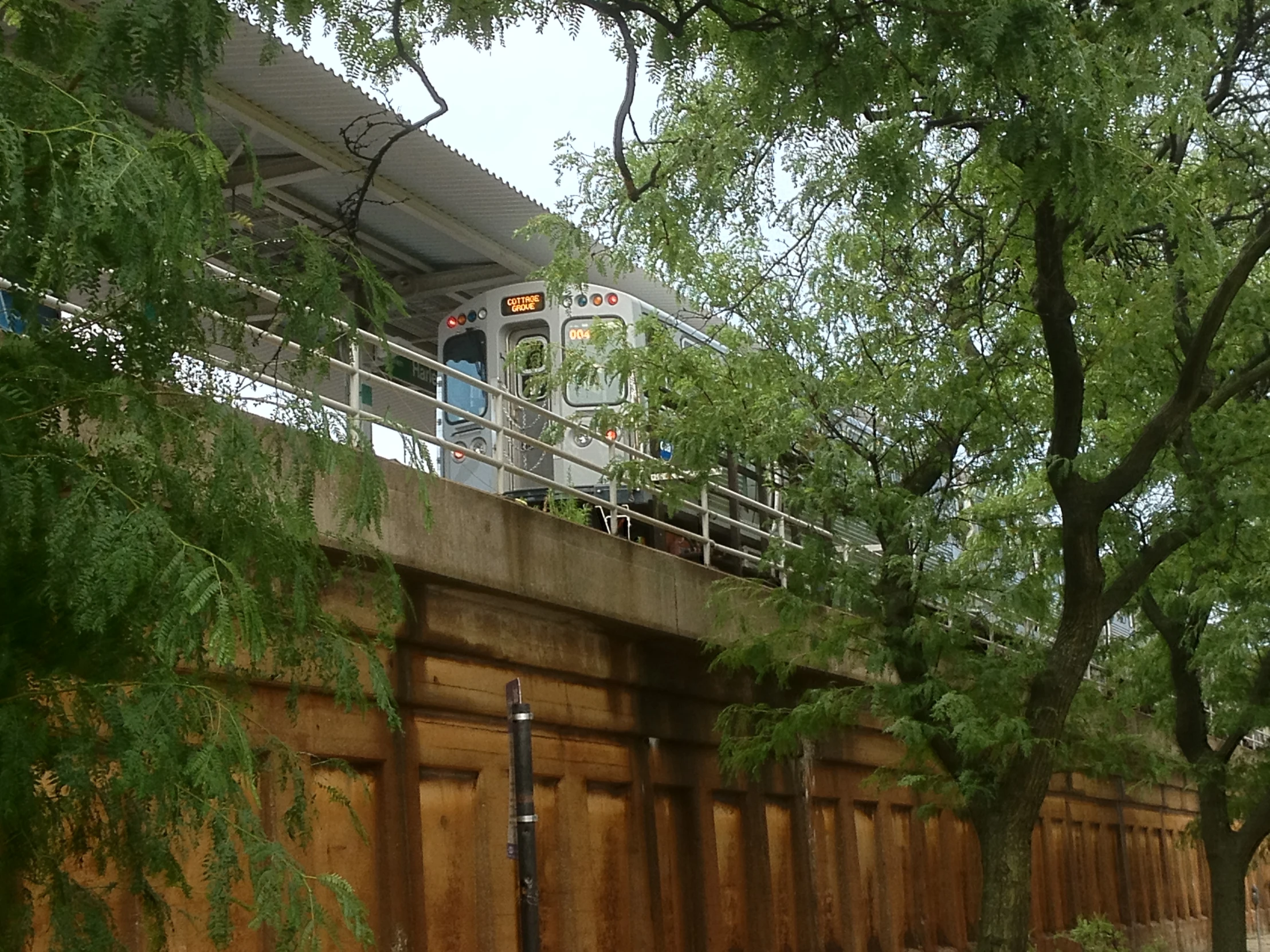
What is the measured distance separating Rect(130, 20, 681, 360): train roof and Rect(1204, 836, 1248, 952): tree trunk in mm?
8472

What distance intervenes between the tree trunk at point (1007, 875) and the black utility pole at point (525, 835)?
6192 millimetres

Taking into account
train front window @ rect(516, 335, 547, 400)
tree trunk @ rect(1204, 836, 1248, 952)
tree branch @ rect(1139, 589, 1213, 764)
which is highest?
train front window @ rect(516, 335, 547, 400)

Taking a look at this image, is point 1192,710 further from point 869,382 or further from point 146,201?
point 146,201

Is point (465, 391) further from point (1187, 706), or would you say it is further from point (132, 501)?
point (132, 501)

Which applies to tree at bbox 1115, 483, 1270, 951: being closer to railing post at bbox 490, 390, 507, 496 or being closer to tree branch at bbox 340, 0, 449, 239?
railing post at bbox 490, 390, 507, 496

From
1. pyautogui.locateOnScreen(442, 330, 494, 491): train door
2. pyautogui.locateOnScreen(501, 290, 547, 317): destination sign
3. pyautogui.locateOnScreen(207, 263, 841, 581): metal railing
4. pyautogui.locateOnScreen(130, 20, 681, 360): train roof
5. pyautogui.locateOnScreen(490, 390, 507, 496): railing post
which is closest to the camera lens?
pyautogui.locateOnScreen(207, 263, 841, 581): metal railing

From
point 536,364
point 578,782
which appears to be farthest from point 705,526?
point 578,782

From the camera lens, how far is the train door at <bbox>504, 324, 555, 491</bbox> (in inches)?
619

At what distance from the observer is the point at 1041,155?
9164 mm

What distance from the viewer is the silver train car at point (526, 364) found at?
19016mm

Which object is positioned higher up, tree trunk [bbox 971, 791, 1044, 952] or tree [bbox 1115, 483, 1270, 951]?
tree [bbox 1115, 483, 1270, 951]

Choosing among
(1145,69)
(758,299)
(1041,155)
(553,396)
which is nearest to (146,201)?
(1041,155)

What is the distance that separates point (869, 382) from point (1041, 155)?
4875 mm

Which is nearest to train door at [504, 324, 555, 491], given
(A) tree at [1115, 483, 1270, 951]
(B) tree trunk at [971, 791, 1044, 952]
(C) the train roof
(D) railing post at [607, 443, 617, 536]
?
(C) the train roof
